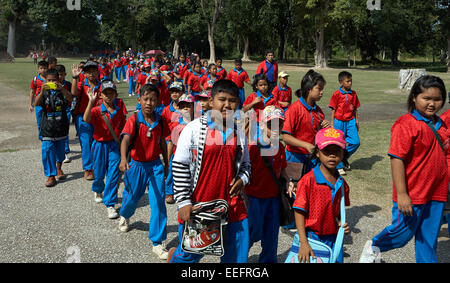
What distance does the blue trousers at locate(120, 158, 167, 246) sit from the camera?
4.22m

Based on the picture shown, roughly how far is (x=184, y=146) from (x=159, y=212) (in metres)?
1.58

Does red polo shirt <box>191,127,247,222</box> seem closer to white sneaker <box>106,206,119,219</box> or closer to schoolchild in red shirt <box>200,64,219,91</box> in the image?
white sneaker <box>106,206,119,219</box>

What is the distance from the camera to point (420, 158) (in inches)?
128

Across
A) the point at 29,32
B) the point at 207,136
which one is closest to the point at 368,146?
the point at 207,136

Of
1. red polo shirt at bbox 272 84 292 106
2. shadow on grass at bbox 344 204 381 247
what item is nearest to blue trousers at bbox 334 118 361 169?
red polo shirt at bbox 272 84 292 106

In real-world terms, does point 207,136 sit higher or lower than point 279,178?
higher

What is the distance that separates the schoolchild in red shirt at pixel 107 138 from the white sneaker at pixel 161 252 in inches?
51.0

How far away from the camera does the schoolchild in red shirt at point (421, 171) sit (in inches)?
126

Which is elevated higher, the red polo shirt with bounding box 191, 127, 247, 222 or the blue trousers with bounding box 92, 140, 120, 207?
the red polo shirt with bounding box 191, 127, 247, 222

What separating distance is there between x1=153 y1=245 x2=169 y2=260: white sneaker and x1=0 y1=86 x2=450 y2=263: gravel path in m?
0.06

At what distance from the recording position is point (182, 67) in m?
16.4

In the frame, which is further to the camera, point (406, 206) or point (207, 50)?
point (207, 50)

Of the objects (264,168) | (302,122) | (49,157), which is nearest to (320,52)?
(49,157)

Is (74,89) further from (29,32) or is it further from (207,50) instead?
(29,32)
